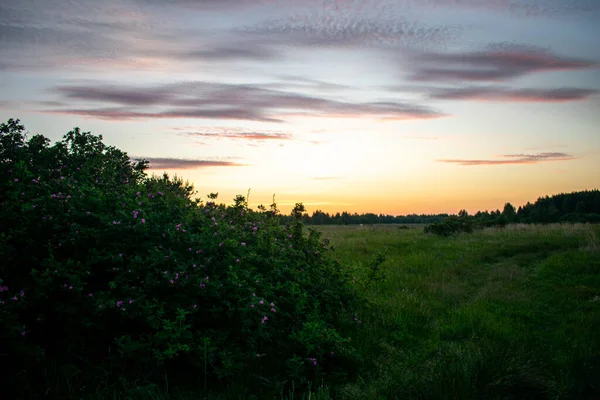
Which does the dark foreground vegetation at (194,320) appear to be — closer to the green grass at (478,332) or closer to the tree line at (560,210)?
the green grass at (478,332)

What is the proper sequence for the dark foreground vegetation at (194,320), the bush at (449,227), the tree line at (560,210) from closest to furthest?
the dark foreground vegetation at (194,320) → the bush at (449,227) → the tree line at (560,210)

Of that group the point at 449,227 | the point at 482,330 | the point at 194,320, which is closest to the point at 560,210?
the point at 449,227

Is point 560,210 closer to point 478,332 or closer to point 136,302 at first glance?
point 478,332

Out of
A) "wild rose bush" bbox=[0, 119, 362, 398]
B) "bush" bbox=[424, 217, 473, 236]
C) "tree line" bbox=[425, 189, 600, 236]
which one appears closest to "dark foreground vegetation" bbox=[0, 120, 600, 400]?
"wild rose bush" bbox=[0, 119, 362, 398]

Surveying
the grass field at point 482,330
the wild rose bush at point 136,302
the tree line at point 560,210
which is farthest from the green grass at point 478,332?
the tree line at point 560,210

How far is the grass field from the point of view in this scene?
4930mm

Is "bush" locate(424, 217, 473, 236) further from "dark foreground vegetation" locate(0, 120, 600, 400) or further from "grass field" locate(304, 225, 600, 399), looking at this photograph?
"dark foreground vegetation" locate(0, 120, 600, 400)

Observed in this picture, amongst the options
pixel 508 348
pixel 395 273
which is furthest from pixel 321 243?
pixel 395 273

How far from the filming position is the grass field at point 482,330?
16.2 feet

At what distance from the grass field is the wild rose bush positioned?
3.16 ft

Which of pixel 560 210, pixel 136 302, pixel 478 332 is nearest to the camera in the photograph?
pixel 136 302

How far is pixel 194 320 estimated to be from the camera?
5.52m

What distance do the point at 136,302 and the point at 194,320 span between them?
29.7 inches

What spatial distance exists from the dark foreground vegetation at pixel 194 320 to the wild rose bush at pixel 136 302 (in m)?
0.02
